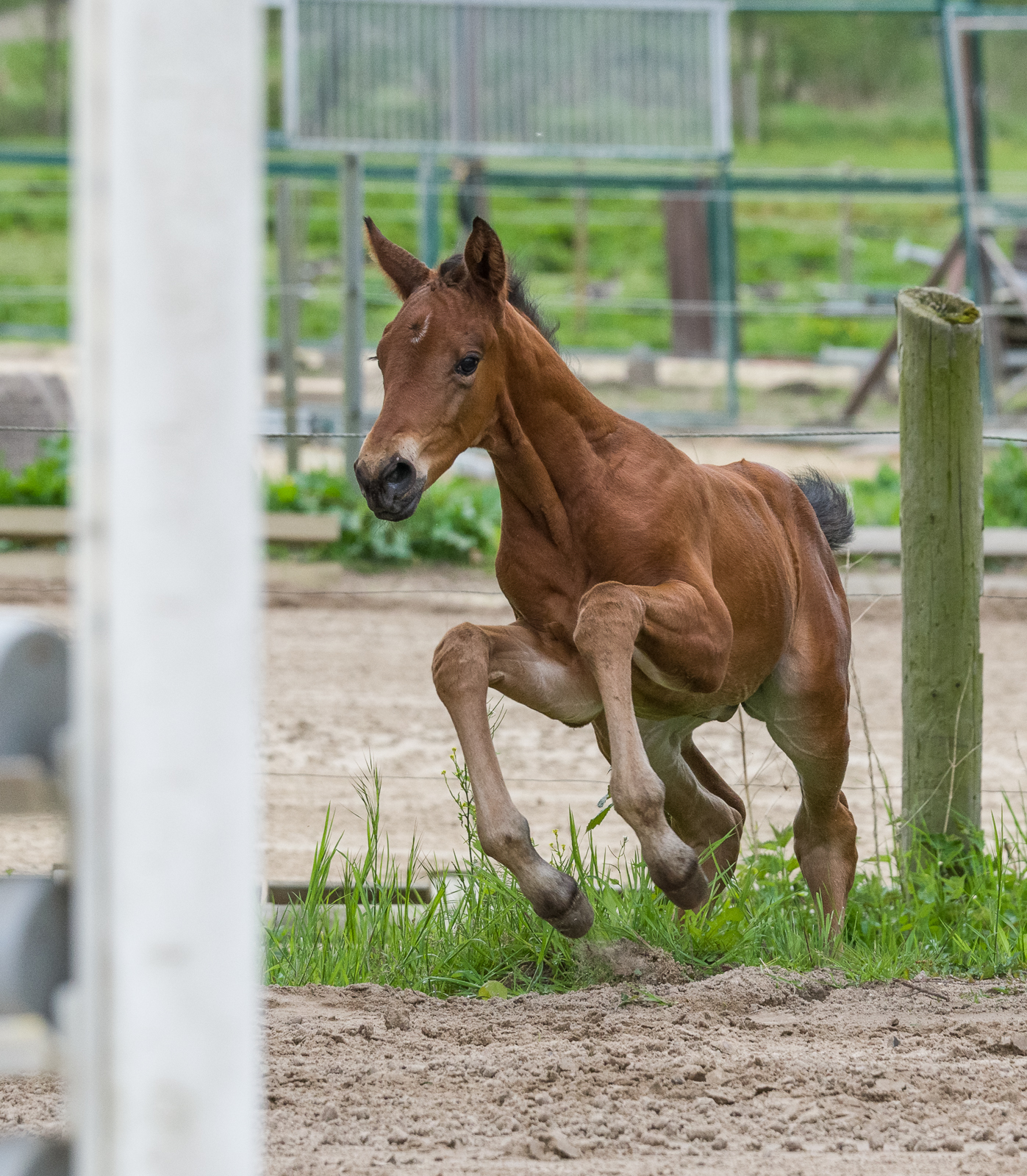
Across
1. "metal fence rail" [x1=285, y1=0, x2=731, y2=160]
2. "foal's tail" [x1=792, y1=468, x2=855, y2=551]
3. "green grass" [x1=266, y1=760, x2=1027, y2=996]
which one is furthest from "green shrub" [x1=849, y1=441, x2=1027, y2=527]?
"green grass" [x1=266, y1=760, x2=1027, y2=996]

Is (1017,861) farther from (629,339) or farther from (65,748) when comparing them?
(629,339)

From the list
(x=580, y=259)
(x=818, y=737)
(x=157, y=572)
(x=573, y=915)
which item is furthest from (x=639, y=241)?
(x=157, y=572)

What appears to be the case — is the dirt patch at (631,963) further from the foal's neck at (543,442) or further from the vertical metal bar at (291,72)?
the vertical metal bar at (291,72)

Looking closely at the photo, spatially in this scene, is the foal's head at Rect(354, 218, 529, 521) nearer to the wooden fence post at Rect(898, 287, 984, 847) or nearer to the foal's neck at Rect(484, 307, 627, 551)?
the foal's neck at Rect(484, 307, 627, 551)

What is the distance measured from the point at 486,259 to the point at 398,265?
0.85ft

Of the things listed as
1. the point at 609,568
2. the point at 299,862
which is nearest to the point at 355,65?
the point at 299,862

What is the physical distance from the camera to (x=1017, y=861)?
13.1ft

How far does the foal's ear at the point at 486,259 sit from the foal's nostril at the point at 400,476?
1.62 ft

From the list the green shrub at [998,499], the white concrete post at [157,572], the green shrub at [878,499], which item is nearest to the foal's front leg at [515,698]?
the white concrete post at [157,572]

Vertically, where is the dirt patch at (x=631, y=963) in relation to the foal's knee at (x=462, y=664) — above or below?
below

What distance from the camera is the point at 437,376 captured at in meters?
3.00

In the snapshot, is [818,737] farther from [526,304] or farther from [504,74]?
[504,74]

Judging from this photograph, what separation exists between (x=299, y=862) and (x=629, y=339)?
15847 mm

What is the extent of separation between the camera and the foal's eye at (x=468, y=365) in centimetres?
304
